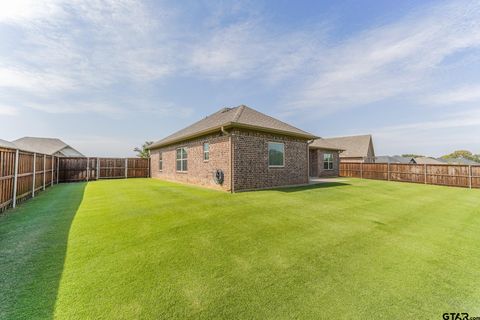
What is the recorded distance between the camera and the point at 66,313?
78.7 inches

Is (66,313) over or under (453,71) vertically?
under

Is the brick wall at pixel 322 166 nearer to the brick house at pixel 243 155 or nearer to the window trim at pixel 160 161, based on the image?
the brick house at pixel 243 155

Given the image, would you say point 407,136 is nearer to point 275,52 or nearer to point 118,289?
point 275,52

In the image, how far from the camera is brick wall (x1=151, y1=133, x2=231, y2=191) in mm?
9828

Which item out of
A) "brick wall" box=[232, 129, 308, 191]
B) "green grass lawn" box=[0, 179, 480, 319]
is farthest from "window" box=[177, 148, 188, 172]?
"green grass lawn" box=[0, 179, 480, 319]

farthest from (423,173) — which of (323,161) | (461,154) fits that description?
(461,154)

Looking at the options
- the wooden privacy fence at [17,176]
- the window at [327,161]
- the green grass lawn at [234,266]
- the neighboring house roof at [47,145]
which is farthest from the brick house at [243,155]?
the neighboring house roof at [47,145]

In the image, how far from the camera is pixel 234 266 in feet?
9.98

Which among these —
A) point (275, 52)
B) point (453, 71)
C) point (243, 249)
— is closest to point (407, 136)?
point (453, 71)

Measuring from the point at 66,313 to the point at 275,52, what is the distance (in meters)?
13.0

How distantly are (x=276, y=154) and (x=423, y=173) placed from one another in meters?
14.1

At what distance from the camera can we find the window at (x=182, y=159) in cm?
1366

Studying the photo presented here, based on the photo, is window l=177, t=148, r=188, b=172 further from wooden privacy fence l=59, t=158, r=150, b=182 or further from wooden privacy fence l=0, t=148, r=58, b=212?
wooden privacy fence l=59, t=158, r=150, b=182

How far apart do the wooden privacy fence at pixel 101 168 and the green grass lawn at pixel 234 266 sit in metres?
13.4
